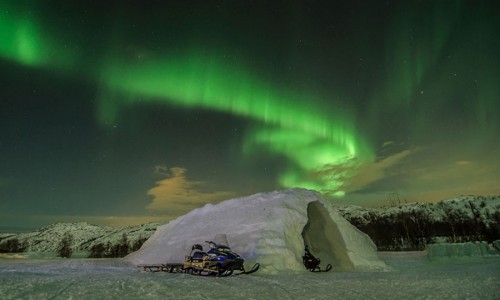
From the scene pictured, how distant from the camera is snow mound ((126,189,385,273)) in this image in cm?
2302

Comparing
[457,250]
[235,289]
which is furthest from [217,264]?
[457,250]

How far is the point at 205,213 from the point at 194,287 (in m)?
18.0

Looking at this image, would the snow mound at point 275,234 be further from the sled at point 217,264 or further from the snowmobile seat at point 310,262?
the sled at point 217,264

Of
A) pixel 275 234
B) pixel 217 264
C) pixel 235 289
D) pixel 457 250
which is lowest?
pixel 235 289

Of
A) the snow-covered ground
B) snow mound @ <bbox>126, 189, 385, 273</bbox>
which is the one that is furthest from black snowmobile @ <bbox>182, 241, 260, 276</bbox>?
the snow-covered ground

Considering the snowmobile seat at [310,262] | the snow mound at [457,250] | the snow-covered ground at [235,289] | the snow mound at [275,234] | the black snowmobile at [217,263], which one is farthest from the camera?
the snow mound at [457,250]

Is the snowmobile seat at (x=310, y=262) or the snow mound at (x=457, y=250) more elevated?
the snow mound at (x=457, y=250)

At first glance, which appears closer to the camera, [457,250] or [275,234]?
[275,234]

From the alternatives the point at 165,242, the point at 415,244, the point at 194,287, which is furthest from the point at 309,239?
the point at 415,244

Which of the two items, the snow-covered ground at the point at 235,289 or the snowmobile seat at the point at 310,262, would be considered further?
the snowmobile seat at the point at 310,262

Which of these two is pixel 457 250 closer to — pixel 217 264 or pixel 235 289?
pixel 217 264

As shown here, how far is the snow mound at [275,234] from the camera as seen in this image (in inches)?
906

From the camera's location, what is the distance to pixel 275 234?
77.9 ft

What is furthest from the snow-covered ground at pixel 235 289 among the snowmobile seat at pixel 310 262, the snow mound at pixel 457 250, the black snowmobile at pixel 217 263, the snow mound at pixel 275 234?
the snow mound at pixel 457 250
